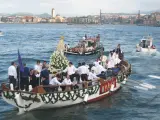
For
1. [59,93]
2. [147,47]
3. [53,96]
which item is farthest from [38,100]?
[147,47]

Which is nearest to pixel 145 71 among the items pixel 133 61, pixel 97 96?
pixel 133 61

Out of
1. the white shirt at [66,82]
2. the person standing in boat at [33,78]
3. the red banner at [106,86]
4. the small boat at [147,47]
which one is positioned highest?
the person standing in boat at [33,78]

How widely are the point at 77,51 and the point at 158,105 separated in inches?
1073

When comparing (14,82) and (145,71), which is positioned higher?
(14,82)

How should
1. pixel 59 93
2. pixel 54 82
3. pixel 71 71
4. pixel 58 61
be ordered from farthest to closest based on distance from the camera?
pixel 58 61, pixel 71 71, pixel 54 82, pixel 59 93

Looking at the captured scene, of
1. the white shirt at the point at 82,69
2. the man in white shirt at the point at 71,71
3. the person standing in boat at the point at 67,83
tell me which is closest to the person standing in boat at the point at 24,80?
the person standing in boat at the point at 67,83

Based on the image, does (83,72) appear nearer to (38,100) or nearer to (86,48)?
(38,100)

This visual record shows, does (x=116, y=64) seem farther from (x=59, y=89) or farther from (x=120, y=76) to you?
(x=59, y=89)

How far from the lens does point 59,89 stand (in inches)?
843

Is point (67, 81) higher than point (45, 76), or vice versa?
point (45, 76)

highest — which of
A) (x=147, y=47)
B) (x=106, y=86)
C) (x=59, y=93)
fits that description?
(x=59, y=93)

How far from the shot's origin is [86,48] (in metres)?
52.2

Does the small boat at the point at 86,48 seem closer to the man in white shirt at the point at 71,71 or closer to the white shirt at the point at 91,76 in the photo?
the white shirt at the point at 91,76

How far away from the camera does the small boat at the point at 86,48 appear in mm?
51000
